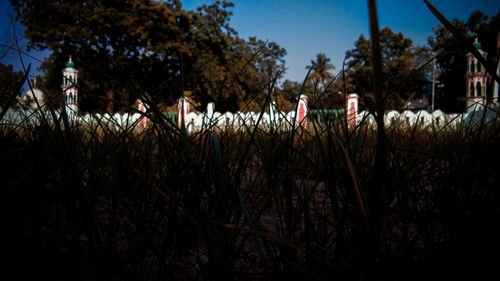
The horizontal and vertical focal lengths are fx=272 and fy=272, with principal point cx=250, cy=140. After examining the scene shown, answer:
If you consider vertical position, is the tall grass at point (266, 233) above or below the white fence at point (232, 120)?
below

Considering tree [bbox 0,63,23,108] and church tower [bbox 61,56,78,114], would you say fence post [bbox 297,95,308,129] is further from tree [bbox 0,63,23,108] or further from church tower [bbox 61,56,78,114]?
tree [bbox 0,63,23,108]

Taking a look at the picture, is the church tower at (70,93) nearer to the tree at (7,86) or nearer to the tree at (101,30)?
the tree at (7,86)

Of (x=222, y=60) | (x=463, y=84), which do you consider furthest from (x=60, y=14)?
(x=463, y=84)

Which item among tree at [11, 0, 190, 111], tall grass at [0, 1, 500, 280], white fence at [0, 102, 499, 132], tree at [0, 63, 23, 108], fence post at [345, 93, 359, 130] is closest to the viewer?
tall grass at [0, 1, 500, 280]

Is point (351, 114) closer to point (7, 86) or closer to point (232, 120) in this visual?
point (232, 120)

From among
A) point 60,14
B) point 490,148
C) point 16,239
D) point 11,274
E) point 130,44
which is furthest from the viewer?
point 130,44

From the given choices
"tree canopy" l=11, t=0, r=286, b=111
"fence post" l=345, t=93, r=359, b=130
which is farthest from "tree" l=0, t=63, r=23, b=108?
"tree canopy" l=11, t=0, r=286, b=111

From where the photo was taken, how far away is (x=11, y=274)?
0.58 metres

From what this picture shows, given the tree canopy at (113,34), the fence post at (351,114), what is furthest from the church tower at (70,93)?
the tree canopy at (113,34)

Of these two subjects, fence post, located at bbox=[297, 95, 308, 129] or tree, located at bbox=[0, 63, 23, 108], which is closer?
tree, located at bbox=[0, 63, 23, 108]

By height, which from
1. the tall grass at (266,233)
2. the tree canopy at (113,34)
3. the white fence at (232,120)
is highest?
the tree canopy at (113,34)

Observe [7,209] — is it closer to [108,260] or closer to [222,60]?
[108,260]

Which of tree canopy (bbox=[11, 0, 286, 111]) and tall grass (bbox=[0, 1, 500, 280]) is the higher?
tree canopy (bbox=[11, 0, 286, 111])

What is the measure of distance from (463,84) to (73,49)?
3760 centimetres
